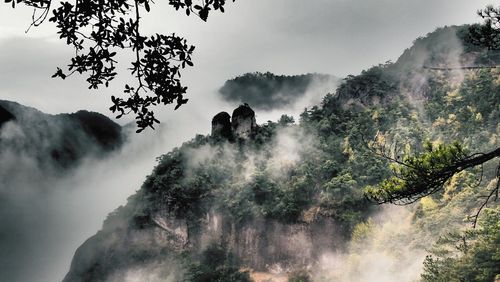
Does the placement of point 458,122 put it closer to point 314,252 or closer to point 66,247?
Result: point 314,252

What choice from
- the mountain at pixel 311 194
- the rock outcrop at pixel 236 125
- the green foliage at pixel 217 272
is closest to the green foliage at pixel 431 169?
the mountain at pixel 311 194

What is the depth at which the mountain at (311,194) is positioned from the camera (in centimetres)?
2816

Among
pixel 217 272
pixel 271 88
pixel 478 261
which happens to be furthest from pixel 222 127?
pixel 271 88

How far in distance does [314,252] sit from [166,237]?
52.2 ft

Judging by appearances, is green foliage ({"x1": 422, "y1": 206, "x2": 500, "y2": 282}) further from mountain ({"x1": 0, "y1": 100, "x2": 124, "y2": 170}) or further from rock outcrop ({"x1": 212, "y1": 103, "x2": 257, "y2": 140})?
mountain ({"x1": 0, "y1": 100, "x2": 124, "y2": 170})

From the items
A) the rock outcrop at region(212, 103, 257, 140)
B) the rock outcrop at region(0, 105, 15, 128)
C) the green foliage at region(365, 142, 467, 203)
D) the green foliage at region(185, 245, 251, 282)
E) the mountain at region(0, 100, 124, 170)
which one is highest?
the rock outcrop at region(0, 105, 15, 128)

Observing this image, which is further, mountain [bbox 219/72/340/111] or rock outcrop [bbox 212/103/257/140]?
mountain [bbox 219/72/340/111]

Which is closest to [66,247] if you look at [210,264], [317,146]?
[210,264]

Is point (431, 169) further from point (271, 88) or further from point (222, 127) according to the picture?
point (271, 88)

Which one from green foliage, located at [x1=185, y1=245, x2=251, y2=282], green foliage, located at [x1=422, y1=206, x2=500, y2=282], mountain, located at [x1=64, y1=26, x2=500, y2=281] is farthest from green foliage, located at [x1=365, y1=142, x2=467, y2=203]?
green foliage, located at [x1=185, y1=245, x2=251, y2=282]

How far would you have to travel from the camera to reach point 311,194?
1447 inches

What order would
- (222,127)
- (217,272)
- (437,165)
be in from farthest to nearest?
(222,127) < (217,272) < (437,165)

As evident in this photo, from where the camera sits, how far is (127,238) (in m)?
41.8

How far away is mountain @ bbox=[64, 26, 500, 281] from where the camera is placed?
92.4ft
